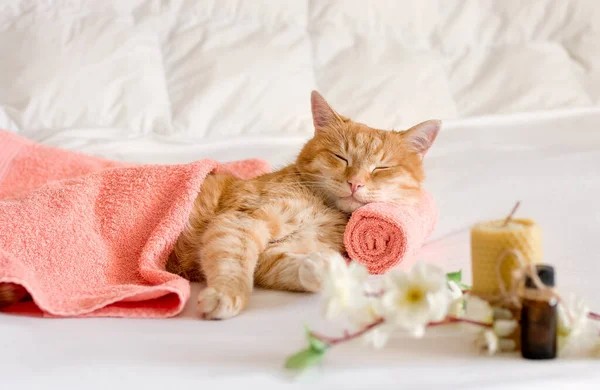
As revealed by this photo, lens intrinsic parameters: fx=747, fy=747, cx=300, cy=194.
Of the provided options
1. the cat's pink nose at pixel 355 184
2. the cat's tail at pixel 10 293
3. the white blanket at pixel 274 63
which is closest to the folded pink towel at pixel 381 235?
the cat's pink nose at pixel 355 184

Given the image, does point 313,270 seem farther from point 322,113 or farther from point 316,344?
point 322,113

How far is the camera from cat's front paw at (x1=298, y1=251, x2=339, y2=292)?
4.74ft

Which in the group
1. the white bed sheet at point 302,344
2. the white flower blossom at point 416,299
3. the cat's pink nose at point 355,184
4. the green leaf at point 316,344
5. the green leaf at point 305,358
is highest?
the cat's pink nose at point 355,184

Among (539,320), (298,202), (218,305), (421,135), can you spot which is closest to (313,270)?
(218,305)

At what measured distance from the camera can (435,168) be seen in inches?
90.8

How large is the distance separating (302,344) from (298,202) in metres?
0.58

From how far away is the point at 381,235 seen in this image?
1.64 meters

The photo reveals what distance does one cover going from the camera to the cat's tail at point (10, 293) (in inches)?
55.1

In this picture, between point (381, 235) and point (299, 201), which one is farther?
point (299, 201)

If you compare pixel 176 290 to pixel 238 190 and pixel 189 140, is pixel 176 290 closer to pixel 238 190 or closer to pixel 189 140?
pixel 238 190

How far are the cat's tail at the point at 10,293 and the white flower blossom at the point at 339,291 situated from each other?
665mm

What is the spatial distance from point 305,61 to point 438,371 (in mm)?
1887

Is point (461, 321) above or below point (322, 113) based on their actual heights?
below

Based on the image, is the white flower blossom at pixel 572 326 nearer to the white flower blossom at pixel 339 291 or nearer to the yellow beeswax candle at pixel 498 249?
the yellow beeswax candle at pixel 498 249
